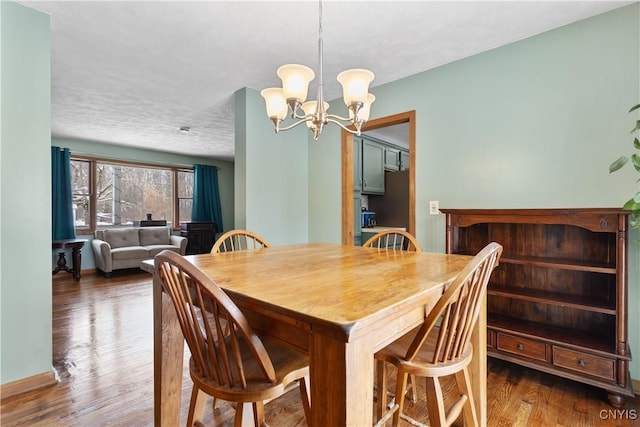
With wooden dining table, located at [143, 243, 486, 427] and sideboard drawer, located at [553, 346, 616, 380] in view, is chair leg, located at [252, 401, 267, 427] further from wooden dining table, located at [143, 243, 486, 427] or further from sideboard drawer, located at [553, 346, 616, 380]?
sideboard drawer, located at [553, 346, 616, 380]

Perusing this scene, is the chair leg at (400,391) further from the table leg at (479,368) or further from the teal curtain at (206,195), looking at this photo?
the teal curtain at (206,195)

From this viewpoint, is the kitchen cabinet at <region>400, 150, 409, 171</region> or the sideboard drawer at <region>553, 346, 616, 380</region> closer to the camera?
the sideboard drawer at <region>553, 346, 616, 380</region>

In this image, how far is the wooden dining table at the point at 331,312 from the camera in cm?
75

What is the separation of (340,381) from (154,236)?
6103 mm

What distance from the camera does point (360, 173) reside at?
4.25m

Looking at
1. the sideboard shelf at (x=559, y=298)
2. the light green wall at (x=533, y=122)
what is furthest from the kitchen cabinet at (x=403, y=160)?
the sideboard shelf at (x=559, y=298)

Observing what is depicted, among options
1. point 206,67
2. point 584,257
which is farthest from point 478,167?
point 206,67


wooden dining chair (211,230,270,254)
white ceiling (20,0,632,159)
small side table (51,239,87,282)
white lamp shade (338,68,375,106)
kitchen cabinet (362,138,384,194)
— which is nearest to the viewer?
white lamp shade (338,68,375,106)

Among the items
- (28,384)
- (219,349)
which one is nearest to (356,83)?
(219,349)

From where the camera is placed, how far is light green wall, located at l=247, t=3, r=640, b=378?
191 cm

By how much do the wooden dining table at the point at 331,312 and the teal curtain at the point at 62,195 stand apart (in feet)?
15.9

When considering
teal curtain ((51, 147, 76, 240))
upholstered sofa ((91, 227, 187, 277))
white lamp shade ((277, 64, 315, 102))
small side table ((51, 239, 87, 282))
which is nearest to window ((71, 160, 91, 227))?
teal curtain ((51, 147, 76, 240))

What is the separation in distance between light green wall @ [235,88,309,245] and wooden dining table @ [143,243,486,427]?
1440 millimetres

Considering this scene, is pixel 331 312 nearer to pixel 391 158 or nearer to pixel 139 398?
pixel 139 398
